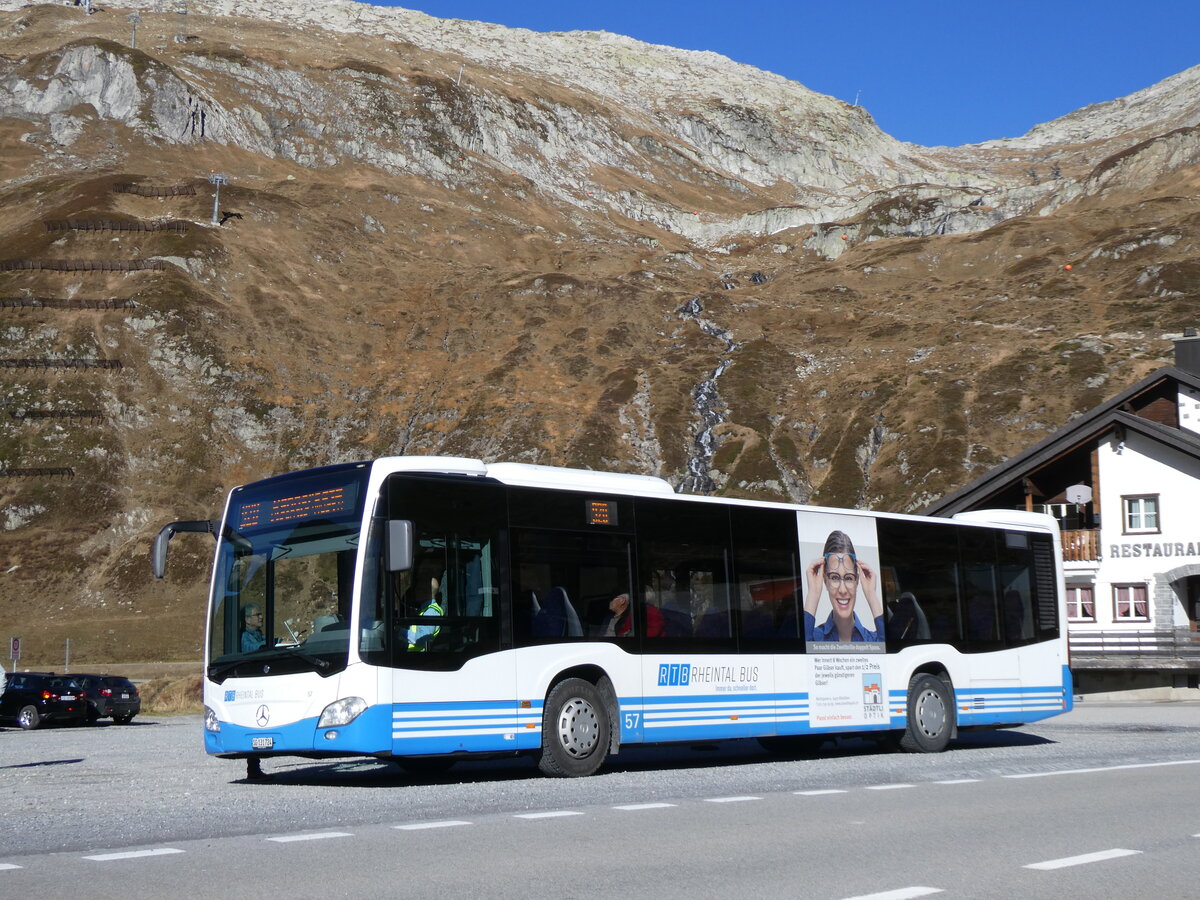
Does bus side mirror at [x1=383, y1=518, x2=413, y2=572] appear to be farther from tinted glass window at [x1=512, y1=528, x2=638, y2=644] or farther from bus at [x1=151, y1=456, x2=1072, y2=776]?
tinted glass window at [x1=512, y1=528, x2=638, y2=644]

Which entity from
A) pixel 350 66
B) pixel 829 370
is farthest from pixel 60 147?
pixel 829 370

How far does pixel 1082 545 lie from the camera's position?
4184 centimetres

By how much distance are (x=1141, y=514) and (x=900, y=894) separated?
3682 centimetres

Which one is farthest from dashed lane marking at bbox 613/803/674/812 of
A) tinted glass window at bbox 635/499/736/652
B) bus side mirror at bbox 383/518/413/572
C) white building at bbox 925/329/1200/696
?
Result: white building at bbox 925/329/1200/696

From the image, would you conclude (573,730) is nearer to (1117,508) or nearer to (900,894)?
(900,894)

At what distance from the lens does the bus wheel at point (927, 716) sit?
19.1m

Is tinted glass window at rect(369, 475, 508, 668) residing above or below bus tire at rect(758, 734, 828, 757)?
above

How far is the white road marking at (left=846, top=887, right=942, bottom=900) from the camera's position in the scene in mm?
7238

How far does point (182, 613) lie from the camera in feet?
234

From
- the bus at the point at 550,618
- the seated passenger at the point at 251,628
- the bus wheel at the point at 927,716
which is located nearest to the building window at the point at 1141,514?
the bus at the point at 550,618

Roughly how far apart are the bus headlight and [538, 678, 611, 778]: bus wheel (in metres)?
2.38

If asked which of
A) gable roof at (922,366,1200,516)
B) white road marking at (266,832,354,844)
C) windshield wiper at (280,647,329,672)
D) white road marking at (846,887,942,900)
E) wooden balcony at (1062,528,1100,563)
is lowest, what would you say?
white road marking at (266,832,354,844)

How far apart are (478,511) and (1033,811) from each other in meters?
6.53

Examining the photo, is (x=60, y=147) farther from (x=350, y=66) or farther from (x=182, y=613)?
(x=182, y=613)
